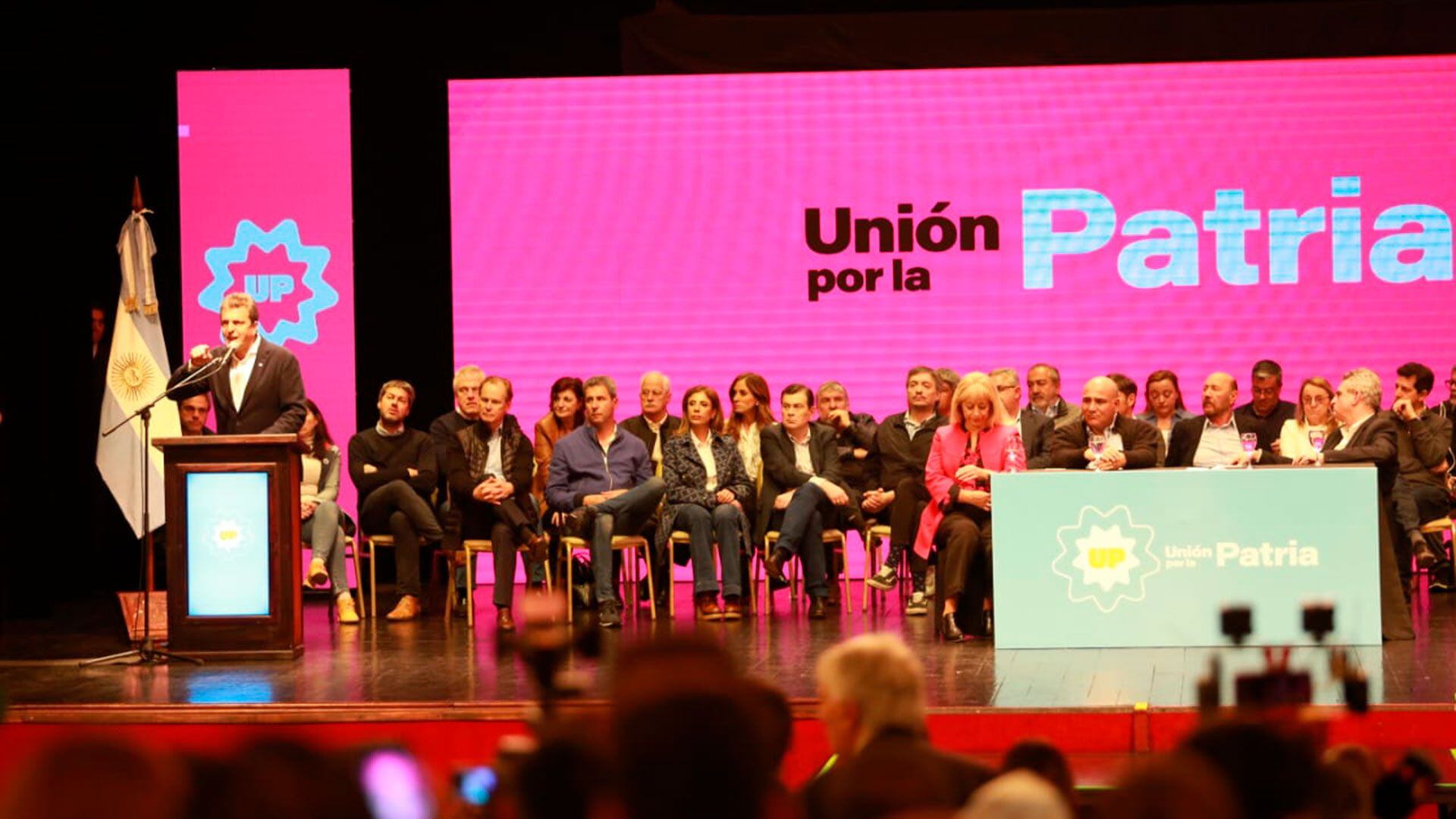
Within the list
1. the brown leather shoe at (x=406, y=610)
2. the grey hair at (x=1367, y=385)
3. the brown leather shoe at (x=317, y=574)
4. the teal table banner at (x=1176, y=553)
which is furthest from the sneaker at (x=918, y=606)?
the brown leather shoe at (x=317, y=574)

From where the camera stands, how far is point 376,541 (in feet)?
26.8

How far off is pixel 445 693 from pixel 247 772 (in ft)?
14.6

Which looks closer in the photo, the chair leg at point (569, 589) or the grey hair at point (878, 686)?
the grey hair at point (878, 686)

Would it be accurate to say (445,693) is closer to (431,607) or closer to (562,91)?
(431,607)

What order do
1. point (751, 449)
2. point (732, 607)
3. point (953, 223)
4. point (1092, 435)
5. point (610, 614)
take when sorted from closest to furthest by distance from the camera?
point (1092, 435) → point (610, 614) → point (732, 607) → point (751, 449) → point (953, 223)

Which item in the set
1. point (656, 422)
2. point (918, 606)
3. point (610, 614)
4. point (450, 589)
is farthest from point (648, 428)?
point (918, 606)

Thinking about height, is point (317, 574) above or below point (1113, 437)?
below

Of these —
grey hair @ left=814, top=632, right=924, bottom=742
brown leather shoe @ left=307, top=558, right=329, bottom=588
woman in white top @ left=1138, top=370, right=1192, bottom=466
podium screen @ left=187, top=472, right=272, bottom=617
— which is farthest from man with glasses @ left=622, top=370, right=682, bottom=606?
grey hair @ left=814, top=632, right=924, bottom=742

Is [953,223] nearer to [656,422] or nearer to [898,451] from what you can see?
[898,451]

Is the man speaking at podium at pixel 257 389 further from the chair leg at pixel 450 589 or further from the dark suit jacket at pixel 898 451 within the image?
the dark suit jacket at pixel 898 451

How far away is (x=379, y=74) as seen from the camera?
970cm

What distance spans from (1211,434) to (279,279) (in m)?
4.95

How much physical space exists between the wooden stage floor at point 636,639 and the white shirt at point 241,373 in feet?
3.30

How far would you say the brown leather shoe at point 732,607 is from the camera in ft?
25.1
